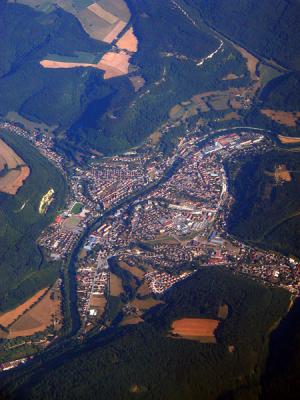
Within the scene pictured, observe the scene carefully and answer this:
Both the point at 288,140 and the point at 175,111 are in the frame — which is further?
the point at 175,111

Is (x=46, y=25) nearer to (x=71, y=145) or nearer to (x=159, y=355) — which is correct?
(x=71, y=145)

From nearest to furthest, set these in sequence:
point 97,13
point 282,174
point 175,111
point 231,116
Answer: point 282,174 < point 231,116 < point 175,111 < point 97,13

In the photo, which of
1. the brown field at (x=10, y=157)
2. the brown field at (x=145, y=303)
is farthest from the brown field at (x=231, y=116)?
the brown field at (x=145, y=303)

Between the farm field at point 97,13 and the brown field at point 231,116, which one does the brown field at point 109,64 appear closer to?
the farm field at point 97,13

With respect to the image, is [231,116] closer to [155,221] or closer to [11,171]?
[155,221]

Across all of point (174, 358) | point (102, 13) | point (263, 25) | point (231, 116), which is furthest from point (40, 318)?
point (102, 13)

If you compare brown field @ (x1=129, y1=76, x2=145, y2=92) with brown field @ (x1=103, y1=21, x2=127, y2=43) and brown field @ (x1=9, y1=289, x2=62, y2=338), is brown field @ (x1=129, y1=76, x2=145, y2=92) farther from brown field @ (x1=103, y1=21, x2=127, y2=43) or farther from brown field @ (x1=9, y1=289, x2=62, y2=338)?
brown field @ (x1=9, y1=289, x2=62, y2=338)

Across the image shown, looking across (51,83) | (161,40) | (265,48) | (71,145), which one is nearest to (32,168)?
(71,145)

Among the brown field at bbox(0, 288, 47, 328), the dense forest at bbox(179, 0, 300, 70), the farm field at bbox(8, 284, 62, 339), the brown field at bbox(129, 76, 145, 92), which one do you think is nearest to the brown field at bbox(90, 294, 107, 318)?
the farm field at bbox(8, 284, 62, 339)
